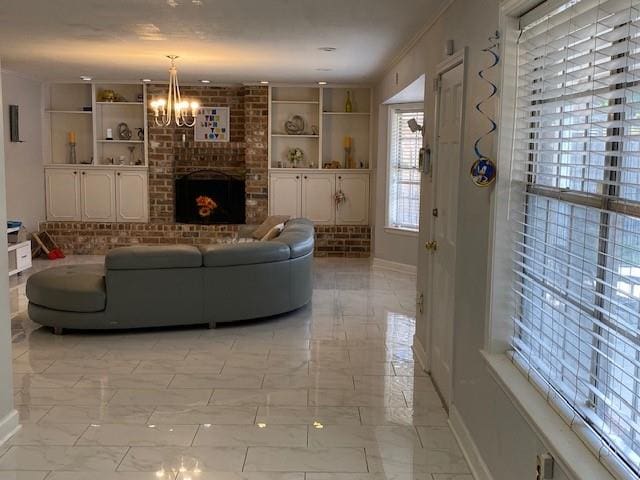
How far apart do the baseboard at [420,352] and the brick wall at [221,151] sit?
4827mm

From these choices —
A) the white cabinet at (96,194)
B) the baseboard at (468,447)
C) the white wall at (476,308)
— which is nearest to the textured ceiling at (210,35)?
the white wall at (476,308)

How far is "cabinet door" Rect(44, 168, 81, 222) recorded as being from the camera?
9.51 meters

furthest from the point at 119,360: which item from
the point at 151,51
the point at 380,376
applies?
the point at 151,51

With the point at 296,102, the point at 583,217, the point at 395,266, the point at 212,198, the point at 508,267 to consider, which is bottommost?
the point at 395,266

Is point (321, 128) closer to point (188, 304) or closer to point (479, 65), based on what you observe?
point (188, 304)

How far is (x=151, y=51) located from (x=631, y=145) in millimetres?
5453

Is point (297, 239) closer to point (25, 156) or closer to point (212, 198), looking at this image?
point (212, 198)

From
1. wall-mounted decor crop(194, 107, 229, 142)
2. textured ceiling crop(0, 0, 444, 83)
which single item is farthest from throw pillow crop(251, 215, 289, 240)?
wall-mounted decor crop(194, 107, 229, 142)

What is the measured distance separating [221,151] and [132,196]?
1.42m

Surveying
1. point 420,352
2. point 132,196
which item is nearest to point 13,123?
point 132,196

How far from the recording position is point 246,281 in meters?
5.66

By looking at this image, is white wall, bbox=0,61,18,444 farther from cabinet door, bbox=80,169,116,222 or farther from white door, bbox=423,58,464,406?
cabinet door, bbox=80,169,116,222

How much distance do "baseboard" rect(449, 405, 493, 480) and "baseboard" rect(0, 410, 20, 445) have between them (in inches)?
91.2

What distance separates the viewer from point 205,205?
972cm
